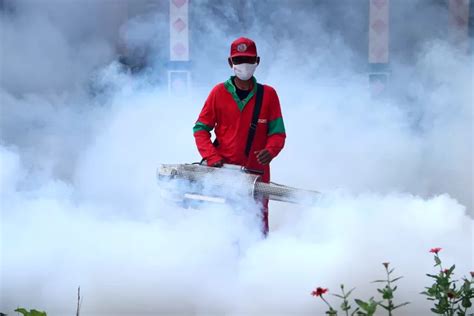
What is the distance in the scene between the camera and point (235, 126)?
527 cm

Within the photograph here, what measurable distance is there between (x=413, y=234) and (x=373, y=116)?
980mm

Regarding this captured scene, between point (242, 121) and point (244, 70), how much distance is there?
36 cm

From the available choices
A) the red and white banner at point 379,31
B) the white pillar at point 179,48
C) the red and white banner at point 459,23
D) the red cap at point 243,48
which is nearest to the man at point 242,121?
the red cap at point 243,48

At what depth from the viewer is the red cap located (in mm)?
5223

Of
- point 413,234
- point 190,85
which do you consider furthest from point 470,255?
point 190,85

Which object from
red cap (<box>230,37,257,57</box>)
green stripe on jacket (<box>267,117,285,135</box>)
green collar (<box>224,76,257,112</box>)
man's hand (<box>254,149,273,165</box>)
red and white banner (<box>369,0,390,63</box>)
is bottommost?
man's hand (<box>254,149,273,165</box>)

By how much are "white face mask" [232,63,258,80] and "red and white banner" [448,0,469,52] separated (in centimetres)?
160

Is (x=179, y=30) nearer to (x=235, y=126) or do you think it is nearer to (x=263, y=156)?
(x=235, y=126)

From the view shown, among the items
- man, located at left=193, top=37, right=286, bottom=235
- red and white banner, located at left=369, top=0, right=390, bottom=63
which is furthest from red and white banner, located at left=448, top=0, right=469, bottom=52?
man, located at left=193, top=37, right=286, bottom=235

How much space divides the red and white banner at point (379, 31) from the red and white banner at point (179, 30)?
1405 millimetres

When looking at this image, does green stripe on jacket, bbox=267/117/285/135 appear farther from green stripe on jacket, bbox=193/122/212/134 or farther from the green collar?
green stripe on jacket, bbox=193/122/212/134

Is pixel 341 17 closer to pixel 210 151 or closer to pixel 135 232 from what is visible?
pixel 210 151

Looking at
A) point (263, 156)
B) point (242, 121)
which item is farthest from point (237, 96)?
point (263, 156)

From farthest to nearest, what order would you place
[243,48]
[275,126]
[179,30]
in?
[179,30], [275,126], [243,48]
